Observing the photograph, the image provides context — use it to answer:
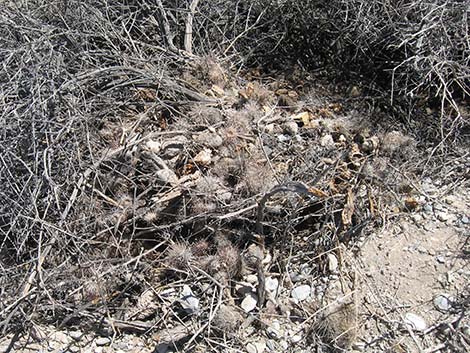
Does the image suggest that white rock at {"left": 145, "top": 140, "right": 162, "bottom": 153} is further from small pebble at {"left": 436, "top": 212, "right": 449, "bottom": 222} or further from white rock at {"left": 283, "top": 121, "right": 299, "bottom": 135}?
small pebble at {"left": 436, "top": 212, "right": 449, "bottom": 222}

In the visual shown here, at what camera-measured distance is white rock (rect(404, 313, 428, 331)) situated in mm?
2051

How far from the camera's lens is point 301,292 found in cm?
219

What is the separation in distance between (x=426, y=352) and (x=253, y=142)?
1.07 metres

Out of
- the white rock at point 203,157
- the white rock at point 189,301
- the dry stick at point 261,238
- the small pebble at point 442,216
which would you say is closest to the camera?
the dry stick at point 261,238

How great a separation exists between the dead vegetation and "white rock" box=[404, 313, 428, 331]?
195mm

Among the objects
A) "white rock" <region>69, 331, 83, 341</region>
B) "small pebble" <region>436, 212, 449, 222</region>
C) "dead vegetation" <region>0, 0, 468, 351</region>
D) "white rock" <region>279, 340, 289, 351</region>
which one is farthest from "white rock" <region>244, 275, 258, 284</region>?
"small pebble" <region>436, 212, 449, 222</region>

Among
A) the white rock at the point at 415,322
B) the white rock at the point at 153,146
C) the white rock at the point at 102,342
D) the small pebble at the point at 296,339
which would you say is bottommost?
the white rock at the point at 102,342

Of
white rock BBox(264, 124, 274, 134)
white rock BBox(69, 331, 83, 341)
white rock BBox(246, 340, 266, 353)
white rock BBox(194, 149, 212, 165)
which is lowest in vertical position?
white rock BBox(69, 331, 83, 341)

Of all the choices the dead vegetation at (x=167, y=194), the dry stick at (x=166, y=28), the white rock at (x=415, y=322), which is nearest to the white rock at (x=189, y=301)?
the dead vegetation at (x=167, y=194)

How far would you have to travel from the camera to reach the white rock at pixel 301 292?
7.15ft

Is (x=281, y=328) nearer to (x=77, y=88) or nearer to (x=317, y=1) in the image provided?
(x=77, y=88)

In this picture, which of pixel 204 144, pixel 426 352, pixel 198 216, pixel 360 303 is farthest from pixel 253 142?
pixel 426 352

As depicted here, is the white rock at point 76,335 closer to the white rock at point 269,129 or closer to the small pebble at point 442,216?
the white rock at point 269,129

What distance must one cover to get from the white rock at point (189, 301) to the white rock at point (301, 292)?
0.35 metres
